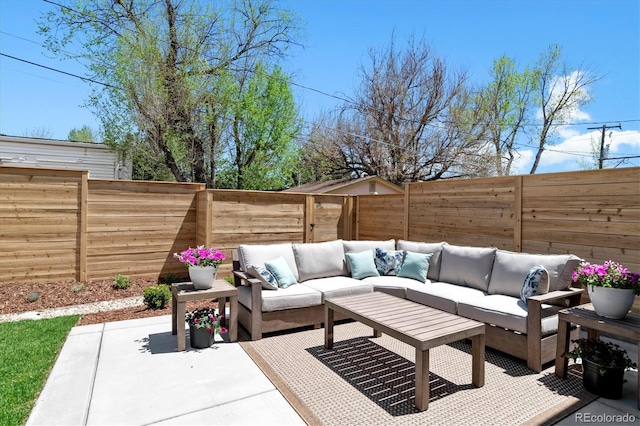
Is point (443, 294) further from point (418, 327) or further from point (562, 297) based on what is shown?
point (418, 327)

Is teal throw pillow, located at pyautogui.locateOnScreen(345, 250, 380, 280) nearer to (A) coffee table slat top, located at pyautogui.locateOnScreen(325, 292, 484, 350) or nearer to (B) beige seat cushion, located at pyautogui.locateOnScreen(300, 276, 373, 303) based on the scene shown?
(B) beige seat cushion, located at pyautogui.locateOnScreen(300, 276, 373, 303)

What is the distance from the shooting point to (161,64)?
30.0 ft

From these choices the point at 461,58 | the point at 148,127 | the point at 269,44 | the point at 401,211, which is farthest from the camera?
the point at 461,58

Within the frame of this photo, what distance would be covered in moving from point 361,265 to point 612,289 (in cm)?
282

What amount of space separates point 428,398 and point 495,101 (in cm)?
1524

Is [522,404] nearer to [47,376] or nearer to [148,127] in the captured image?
[47,376]

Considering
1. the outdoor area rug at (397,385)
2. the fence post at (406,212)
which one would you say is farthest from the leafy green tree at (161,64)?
the outdoor area rug at (397,385)

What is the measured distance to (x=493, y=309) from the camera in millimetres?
3508

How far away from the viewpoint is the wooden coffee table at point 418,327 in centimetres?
254

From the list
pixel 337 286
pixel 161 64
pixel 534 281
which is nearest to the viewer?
pixel 534 281

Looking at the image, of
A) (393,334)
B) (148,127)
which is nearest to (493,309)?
(393,334)

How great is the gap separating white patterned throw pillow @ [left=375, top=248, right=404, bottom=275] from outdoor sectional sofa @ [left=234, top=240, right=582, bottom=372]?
0.05ft

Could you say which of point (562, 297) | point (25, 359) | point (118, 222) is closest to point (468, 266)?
point (562, 297)

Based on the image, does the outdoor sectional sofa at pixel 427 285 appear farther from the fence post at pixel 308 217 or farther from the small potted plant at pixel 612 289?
the fence post at pixel 308 217
